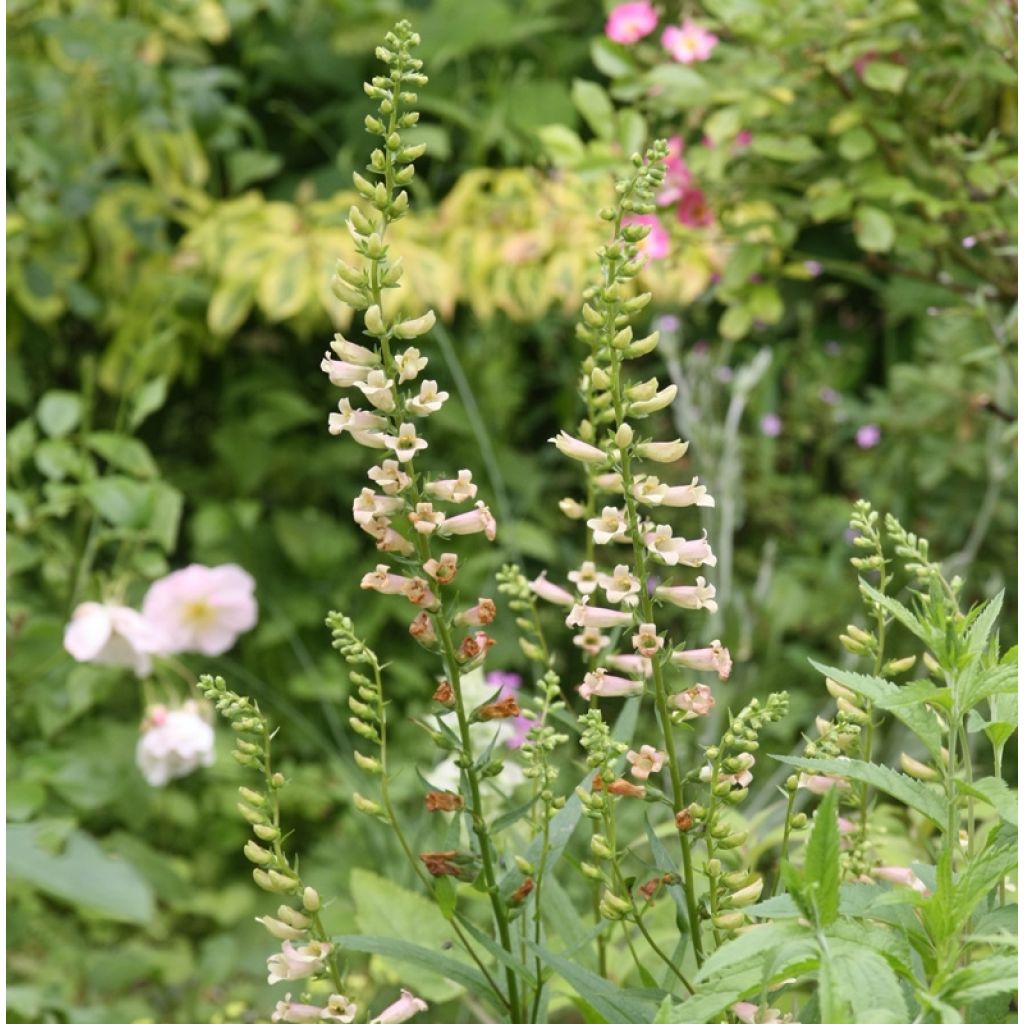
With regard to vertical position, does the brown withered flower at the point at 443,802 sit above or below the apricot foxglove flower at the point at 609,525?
below

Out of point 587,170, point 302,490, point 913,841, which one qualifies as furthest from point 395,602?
point 913,841

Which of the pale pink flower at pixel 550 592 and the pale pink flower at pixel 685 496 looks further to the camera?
the pale pink flower at pixel 550 592

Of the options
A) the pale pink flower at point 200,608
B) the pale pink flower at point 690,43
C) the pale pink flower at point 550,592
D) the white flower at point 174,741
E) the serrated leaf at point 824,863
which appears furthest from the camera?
the pale pink flower at point 690,43

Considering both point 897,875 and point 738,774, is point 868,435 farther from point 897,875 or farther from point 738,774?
point 738,774

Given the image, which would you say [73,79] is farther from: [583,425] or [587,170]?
[583,425]

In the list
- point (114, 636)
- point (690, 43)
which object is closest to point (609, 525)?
→ point (114, 636)

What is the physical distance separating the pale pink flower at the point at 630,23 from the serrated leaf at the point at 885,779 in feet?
5.48

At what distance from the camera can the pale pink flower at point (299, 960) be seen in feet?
2.58

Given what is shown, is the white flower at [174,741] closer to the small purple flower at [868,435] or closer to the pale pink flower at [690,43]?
the pale pink flower at [690,43]

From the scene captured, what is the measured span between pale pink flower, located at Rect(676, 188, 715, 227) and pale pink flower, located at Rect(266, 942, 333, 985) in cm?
146

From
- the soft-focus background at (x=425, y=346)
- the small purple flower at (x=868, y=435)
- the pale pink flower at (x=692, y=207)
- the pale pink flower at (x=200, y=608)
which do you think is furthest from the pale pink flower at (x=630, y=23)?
the small purple flower at (x=868, y=435)

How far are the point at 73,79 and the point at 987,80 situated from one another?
166 cm

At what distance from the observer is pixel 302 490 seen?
3.21 meters

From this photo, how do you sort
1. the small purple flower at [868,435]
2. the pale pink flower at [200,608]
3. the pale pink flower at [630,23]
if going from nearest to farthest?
the pale pink flower at [200,608] → the pale pink flower at [630,23] → the small purple flower at [868,435]
